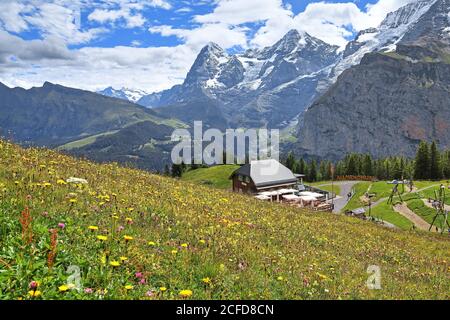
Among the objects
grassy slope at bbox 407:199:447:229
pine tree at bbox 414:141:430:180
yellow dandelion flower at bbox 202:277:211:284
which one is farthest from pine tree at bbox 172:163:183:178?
yellow dandelion flower at bbox 202:277:211:284

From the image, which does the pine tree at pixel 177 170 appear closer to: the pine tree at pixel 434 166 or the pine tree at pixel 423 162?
the pine tree at pixel 423 162

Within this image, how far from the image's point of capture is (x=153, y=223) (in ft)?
35.4

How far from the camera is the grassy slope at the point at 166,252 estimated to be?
21.8 feet

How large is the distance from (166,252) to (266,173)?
7989cm

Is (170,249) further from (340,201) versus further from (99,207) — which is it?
(340,201)

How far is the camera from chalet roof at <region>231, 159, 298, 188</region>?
8538 centimetres

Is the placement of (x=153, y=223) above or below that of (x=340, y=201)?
above

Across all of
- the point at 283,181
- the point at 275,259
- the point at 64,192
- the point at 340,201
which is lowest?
the point at 340,201

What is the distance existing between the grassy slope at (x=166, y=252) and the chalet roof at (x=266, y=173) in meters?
69.6

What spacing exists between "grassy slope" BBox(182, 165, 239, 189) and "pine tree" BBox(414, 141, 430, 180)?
209 feet

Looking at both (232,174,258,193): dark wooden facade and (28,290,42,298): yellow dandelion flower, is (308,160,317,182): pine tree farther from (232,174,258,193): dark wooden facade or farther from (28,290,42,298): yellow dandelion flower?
(28,290,42,298): yellow dandelion flower

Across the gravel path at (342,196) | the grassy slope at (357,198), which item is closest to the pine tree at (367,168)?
the gravel path at (342,196)
